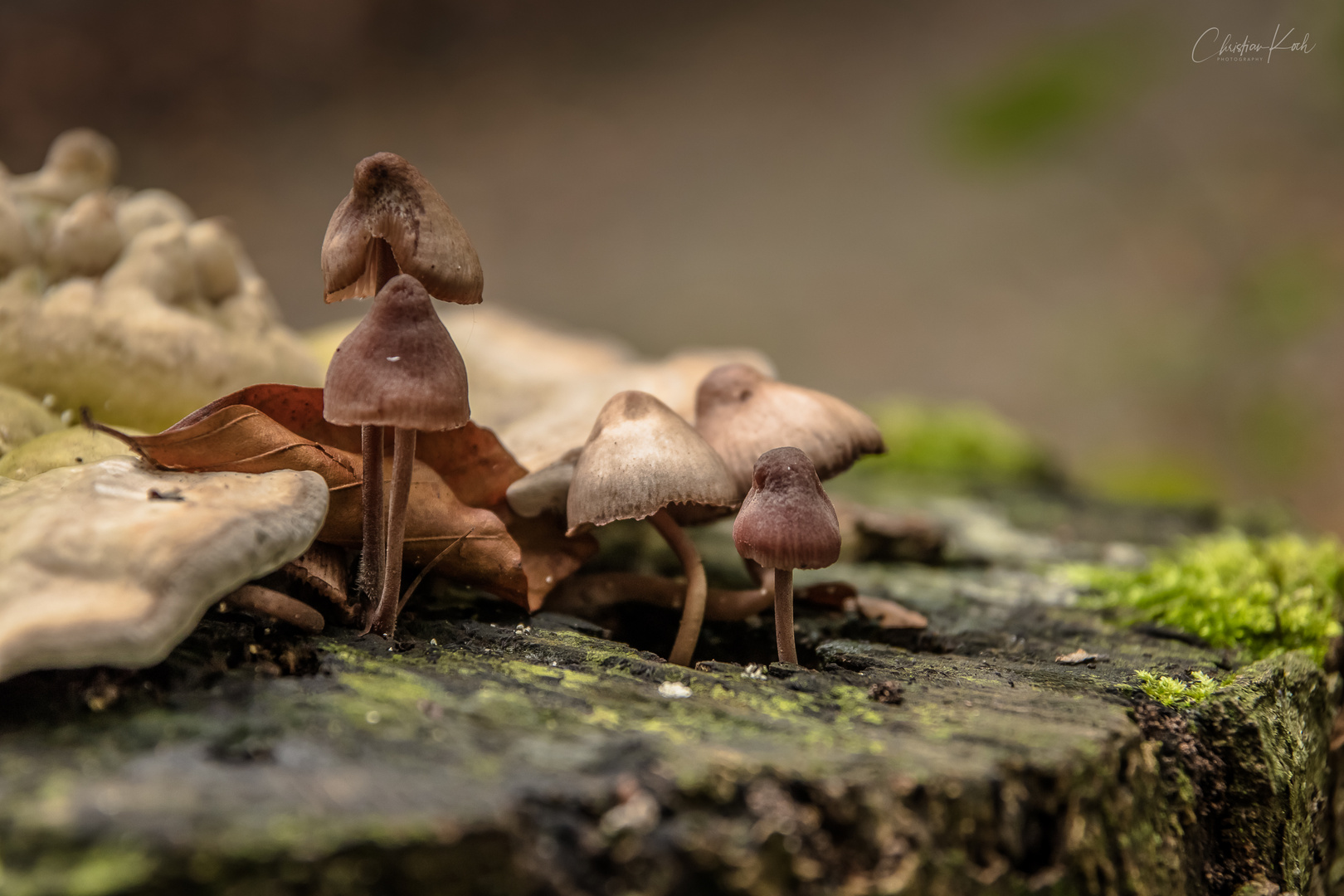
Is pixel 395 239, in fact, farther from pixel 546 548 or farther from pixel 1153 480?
pixel 1153 480

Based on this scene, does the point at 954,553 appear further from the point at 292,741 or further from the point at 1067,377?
the point at 1067,377

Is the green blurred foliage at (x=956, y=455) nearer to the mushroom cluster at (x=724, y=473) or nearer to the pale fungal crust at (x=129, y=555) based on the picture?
the mushroom cluster at (x=724, y=473)

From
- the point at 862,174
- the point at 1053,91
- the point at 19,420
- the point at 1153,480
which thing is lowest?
the point at 19,420

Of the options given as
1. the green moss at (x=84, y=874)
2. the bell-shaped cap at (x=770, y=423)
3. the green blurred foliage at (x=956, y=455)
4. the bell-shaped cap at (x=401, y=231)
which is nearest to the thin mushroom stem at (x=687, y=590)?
the bell-shaped cap at (x=770, y=423)

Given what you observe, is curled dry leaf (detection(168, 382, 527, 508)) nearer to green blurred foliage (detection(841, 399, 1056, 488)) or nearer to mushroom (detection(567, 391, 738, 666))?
mushroom (detection(567, 391, 738, 666))

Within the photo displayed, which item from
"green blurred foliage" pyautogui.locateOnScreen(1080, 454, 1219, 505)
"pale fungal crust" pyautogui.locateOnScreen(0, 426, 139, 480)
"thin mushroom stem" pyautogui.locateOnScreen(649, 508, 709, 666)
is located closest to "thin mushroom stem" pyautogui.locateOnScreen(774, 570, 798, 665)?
"thin mushroom stem" pyautogui.locateOnScreen(649, 508, 709, 666)

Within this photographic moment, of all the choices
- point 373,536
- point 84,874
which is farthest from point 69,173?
point 84,874
